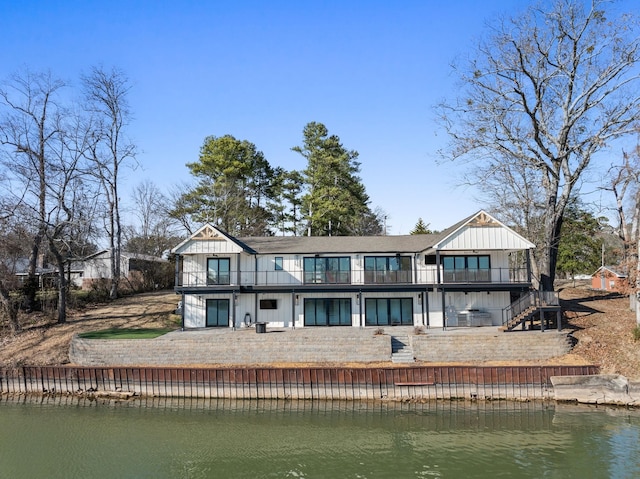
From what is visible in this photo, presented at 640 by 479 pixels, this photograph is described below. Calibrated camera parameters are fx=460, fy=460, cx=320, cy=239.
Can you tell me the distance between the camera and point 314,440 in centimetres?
1683

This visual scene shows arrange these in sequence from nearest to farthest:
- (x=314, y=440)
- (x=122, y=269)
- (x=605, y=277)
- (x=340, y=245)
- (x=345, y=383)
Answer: (x=314, y=440), (x=345, y=383), (x=340, y=245), (x=122, y=269), (x=605, y=277)

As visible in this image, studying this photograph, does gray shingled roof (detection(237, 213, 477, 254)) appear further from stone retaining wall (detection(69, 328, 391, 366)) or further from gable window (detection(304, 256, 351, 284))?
stone retaining wall (detection(69, 328, 391, 366))

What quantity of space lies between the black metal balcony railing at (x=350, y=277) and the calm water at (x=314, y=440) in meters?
9.02

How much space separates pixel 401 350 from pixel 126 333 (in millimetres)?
→ 15758

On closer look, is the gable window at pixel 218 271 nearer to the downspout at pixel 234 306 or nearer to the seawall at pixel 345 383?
the downspout at pixel 234 306

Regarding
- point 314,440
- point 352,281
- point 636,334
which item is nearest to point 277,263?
point 352,281

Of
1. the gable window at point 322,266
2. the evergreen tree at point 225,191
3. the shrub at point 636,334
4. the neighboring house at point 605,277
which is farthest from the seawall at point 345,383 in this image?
the neighboring house at point 605,277

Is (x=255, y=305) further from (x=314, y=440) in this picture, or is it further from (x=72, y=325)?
(x=314, y=440)

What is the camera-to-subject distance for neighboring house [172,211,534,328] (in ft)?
90.2

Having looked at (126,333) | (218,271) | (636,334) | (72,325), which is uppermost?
(218,271)

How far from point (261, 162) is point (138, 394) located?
111 feet

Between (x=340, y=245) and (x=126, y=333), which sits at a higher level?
(x=340, y=245)

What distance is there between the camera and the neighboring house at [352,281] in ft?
90.2

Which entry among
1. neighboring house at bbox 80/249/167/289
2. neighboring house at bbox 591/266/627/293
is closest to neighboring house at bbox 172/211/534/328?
neighboring house at bbox 80/249/167/289
